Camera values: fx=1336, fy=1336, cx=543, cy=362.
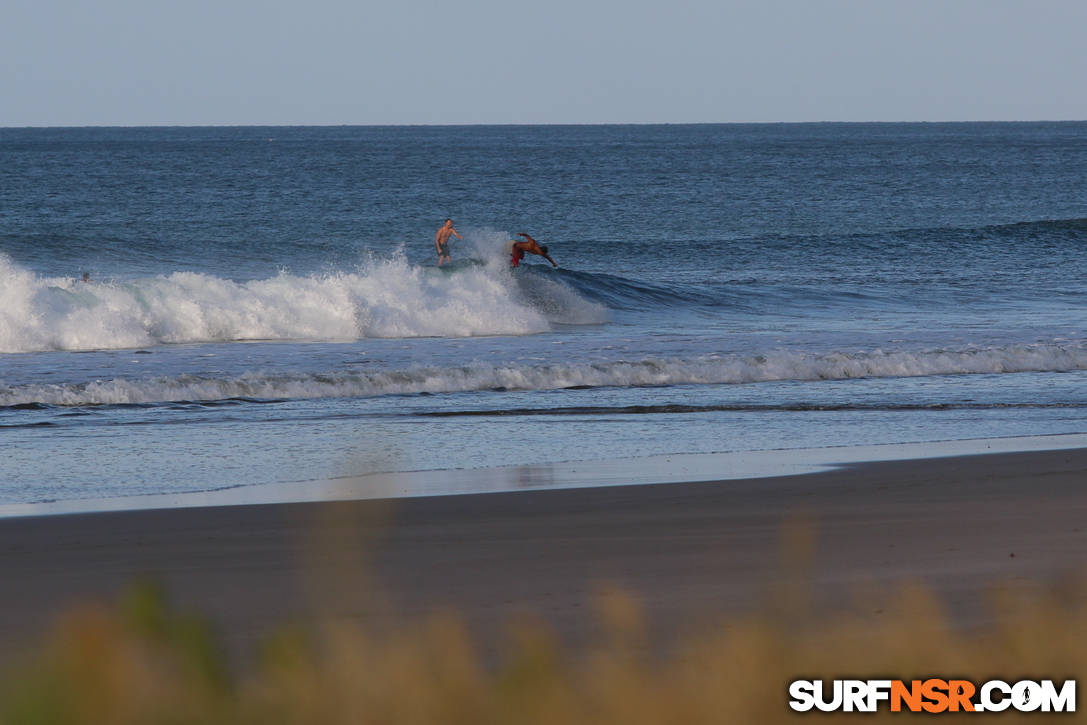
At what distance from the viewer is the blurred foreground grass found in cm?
212

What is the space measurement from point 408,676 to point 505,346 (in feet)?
49.7

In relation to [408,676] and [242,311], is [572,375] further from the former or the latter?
[408,676]

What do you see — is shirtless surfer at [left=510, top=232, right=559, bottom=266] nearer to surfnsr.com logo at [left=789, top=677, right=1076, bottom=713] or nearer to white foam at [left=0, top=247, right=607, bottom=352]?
white foam at [left=0, top=247, right=607, bottom=352]

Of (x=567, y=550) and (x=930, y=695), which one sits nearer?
(x=930, y=695)

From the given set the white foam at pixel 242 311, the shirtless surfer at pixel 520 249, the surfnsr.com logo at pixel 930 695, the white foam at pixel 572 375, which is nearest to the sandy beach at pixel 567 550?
the surfnsr.com logo at pixel 930 695

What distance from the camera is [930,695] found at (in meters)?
2.78

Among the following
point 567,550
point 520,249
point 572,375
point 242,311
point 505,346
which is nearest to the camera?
point 567,550

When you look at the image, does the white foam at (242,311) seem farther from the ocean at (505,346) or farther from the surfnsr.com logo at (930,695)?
the surfnsr.com logo at (930,695)

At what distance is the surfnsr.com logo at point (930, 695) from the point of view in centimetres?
272

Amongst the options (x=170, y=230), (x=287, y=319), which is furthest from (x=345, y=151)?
(x=287, y=319)

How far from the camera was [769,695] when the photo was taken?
267 centimetres

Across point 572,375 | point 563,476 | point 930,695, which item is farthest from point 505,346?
point 930,695

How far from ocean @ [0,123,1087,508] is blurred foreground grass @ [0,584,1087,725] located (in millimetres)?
5740

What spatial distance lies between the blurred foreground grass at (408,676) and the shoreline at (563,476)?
188 inches
